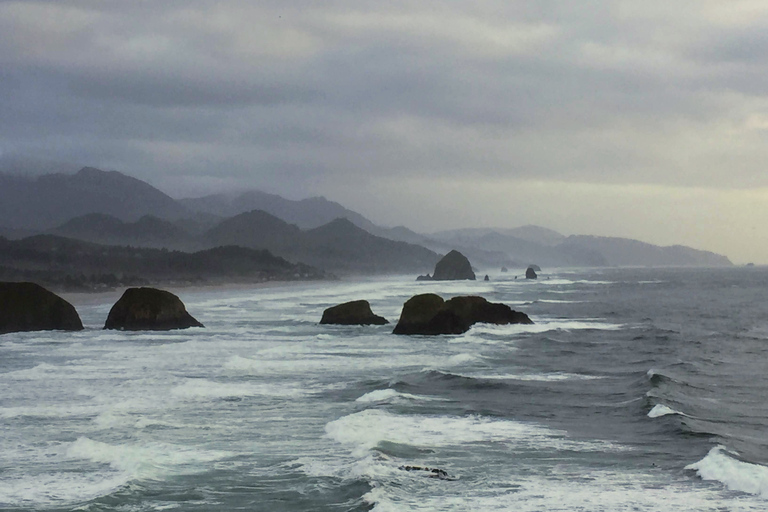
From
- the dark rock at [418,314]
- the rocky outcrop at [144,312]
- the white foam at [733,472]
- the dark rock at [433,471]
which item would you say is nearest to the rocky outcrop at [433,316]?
the dark rock at [418,314]

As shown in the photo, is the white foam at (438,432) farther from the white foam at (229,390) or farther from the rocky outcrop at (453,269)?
the rocky outcrop at (453,269)

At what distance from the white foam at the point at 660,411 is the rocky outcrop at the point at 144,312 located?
28.4 meters

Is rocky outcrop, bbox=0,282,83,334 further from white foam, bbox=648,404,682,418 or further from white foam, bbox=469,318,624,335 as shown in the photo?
white foam, bbox=648,404,682,418


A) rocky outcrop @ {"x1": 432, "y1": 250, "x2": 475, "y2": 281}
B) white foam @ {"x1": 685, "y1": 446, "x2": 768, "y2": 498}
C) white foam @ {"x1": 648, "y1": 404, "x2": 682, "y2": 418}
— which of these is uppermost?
rocky outcrop @ {"x1": 432, "y1": 250, "x2": 475, "y2": 281}

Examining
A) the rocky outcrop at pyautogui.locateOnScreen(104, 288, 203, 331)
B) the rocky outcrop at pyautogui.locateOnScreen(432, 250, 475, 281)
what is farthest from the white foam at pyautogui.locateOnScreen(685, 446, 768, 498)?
the rocky outcrop at pyautogui.locateOnScreen(432, 250, 475, 281)

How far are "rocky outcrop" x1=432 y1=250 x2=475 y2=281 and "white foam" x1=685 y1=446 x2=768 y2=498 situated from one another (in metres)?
172

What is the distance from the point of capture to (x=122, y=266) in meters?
140

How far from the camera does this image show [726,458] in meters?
15.8

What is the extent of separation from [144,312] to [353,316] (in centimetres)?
1143

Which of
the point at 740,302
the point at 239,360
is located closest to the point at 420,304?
the point at 239,360

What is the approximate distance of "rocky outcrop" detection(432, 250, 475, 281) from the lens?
190 m

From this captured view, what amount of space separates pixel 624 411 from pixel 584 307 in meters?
53.4

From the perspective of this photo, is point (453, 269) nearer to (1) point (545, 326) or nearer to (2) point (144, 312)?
(1) point (545, 326)

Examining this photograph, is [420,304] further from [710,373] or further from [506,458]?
[506,458]
